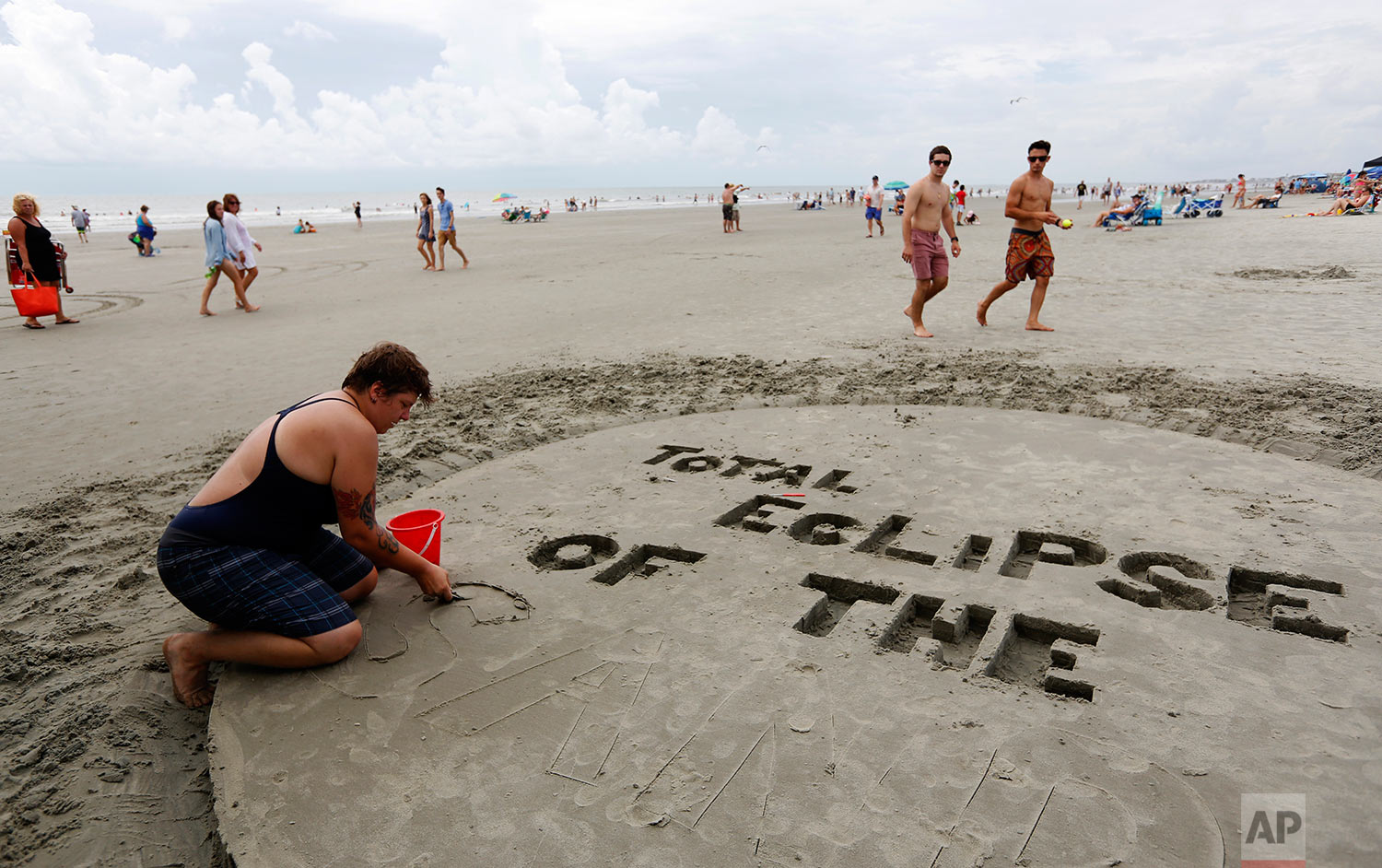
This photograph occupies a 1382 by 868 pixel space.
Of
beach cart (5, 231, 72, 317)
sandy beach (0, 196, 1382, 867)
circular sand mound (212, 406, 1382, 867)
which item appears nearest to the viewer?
circular sand mound (212, 406, 1382, 867)

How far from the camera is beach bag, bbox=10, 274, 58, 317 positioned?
946 centimetres

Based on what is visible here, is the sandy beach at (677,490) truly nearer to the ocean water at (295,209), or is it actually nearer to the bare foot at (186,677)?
the bare foot at (186,677)

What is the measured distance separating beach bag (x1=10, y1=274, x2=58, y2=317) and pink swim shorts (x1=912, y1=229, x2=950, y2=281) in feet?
33.8

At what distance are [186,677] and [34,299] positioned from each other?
9.53 meters

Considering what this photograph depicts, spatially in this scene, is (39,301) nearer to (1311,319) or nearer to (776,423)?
(776,423)

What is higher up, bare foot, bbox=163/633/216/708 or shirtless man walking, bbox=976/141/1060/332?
shirtless man walking, bbox=976/141/1060/332

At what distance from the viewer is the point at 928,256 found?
7.78 m

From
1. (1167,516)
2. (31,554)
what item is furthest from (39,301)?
(1167,516)

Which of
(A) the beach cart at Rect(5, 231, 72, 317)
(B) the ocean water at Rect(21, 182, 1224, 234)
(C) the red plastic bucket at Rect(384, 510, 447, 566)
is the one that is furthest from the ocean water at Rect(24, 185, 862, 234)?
(C) the red plastic bucket at Rect(384, 510, 447, 566)

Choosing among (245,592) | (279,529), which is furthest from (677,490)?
(245,592)

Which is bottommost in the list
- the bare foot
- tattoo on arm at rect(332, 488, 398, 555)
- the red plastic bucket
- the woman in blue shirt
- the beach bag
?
the bare foot

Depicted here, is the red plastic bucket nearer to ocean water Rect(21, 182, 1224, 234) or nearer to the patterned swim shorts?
the patterned swim shorts

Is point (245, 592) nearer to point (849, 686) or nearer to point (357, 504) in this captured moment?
point (357, 504)

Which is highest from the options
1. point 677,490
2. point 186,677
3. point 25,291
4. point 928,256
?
point 928,256
